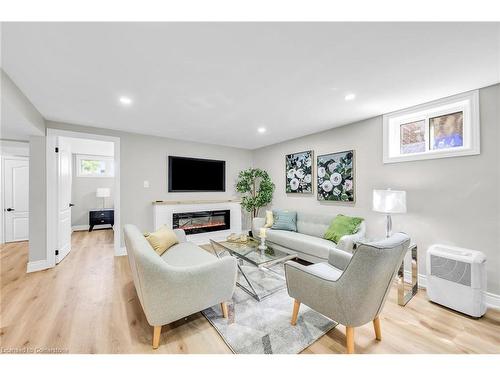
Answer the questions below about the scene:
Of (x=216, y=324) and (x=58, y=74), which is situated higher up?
(x=58, y=74)

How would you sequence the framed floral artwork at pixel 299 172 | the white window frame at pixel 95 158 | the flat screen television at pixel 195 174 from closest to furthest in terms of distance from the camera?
the framed floral artwork at pixel 299 172 → the flat screen television at pixel 195 174 → the white window frame at pixel 95 158

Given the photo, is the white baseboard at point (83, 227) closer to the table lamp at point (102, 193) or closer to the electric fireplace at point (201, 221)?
the table lamp at point (102, 193)

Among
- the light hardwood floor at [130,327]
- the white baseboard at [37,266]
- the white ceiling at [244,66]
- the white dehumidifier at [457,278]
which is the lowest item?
the light hardwood floor at [130,327]

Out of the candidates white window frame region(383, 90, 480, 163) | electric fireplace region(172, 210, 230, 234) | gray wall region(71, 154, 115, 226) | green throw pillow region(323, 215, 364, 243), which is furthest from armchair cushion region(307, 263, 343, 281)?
gray wall region(71, 154, 115, 226)

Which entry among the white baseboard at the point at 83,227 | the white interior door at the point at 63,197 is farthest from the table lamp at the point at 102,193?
the white interior door at the point at 63,197

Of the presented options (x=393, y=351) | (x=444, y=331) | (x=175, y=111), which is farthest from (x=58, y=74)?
(x=444, y=331)

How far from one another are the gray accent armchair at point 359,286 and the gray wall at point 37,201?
12.7ft

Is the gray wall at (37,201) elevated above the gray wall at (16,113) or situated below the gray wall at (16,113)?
below

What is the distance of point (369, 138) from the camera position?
123 inches

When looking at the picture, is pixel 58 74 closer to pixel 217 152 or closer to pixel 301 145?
pixel 217 152

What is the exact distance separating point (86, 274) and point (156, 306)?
85.8 inches

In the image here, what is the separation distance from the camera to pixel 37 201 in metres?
3.02

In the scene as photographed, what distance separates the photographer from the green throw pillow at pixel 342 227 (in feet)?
9.70

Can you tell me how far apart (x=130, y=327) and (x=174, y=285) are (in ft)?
2.39
